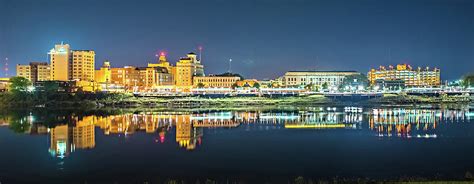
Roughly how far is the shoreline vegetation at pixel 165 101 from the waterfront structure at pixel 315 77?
174 ft

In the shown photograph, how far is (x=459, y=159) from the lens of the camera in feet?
69.9

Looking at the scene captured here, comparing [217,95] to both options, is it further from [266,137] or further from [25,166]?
[25,166]

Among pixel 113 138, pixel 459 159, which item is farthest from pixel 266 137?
pixel 459 159

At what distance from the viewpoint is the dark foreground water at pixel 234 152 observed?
1875cm

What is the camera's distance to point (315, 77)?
461ft

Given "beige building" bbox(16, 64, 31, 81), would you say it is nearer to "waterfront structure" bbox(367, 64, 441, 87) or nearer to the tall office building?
the tall office building

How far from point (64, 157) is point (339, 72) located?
125 m

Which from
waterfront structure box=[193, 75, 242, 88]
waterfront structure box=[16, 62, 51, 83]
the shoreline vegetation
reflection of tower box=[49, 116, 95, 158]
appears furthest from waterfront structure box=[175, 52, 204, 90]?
reflection of tower box=[49, 116, 95, 158]

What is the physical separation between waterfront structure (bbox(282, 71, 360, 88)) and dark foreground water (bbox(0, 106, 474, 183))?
102 metres

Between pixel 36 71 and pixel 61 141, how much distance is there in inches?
3900

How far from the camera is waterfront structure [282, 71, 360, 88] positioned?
139 metres

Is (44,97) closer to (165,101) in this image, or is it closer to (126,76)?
(165,101)

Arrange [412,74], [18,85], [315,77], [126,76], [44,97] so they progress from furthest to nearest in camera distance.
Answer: [412,74] → [315,77] → [126,76] → [18,85] → [44,97]

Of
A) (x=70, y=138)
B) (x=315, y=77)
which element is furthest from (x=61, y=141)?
(x=315, y=77)
